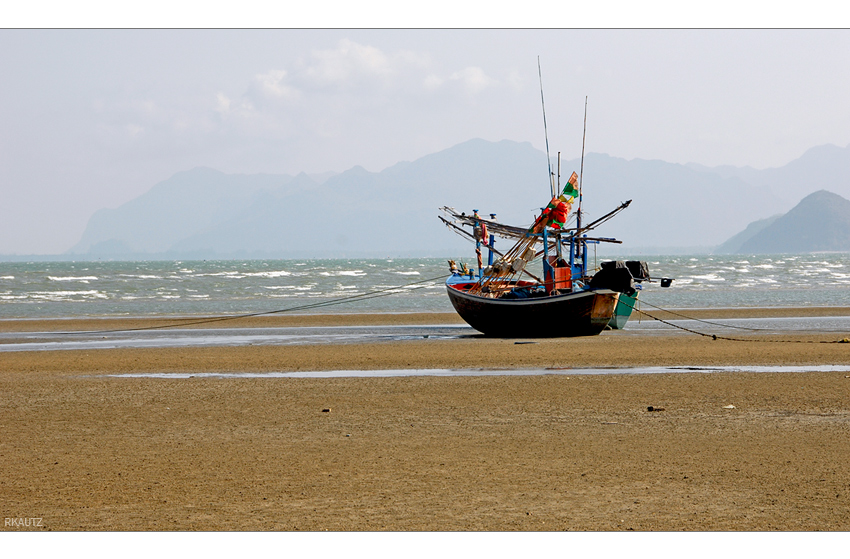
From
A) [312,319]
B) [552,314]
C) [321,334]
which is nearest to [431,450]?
[552,314]

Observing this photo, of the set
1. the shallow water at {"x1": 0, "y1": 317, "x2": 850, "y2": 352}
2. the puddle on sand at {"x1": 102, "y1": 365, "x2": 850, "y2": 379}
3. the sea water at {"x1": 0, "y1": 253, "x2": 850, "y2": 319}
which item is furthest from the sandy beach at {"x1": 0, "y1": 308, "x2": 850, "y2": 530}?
the sea water at {"x1": 0, "y1": 253, "x2": 850, "y2": 319}

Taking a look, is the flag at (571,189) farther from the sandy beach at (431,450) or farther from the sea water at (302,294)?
the sea water at (302,294)

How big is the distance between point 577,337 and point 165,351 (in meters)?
11.3

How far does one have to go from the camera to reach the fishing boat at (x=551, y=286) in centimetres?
2494

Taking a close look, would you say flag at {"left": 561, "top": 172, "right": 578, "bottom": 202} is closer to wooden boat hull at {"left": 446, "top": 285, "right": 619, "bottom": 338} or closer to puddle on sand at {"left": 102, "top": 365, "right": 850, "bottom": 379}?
wooden boat hull at {"left": 446, "top": 285, "right": 619, "bottom": 338}

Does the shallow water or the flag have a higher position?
the flag

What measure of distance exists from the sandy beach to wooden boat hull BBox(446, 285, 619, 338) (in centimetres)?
662

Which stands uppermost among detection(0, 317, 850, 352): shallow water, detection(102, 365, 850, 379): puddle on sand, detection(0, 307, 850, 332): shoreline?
detection(102, 365, 850, 379): puddle on sand

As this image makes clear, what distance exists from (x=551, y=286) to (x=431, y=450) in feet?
55.4

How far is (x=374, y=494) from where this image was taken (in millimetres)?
7953

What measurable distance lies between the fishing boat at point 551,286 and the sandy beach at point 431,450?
266 inches

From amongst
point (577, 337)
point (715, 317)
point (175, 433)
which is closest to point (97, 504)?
point (175, 433)

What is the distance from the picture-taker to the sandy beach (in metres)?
7.34

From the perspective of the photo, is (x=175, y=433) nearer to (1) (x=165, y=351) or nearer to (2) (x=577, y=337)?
(1) (x=165, y=351)
